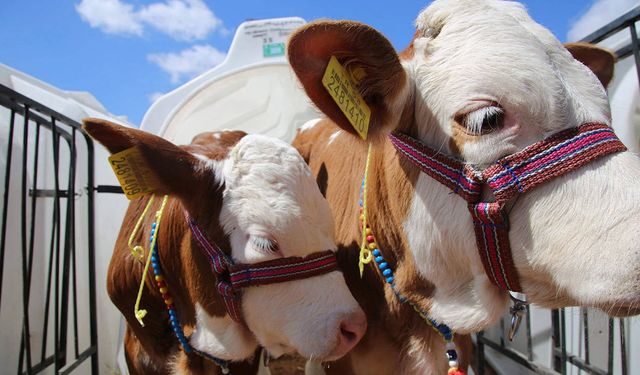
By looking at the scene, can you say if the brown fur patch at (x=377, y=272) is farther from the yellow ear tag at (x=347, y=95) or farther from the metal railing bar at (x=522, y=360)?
the metal railing bar at (x=522, y=360)

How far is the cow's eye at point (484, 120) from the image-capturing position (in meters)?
1.24

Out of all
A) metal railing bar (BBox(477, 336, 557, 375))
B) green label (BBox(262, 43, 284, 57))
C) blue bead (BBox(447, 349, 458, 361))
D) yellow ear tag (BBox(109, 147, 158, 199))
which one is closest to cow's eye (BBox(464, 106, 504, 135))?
blue bead (BBox(447, 349, 458, 361))

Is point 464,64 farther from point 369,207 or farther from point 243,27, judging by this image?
point 243,27

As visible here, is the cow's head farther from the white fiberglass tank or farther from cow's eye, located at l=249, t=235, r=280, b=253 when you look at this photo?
the white fiberglass tank

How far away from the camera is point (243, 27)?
484cm

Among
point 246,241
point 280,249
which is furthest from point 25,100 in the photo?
point 280,249

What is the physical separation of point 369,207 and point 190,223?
29.2 inches

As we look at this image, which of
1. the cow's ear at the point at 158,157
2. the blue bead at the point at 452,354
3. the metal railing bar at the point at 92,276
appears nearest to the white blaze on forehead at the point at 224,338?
the cow's ear at the point at 158,157

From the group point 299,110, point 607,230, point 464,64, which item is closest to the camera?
point 607,230

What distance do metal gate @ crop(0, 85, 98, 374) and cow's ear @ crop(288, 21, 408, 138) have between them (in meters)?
1.56

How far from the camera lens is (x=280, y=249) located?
180cm

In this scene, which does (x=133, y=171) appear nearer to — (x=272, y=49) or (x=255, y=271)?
(x=255, y=271)

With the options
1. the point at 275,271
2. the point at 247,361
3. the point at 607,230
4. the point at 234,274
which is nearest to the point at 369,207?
the point at 275,271

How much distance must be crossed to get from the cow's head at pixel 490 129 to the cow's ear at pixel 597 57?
1.51 feet
